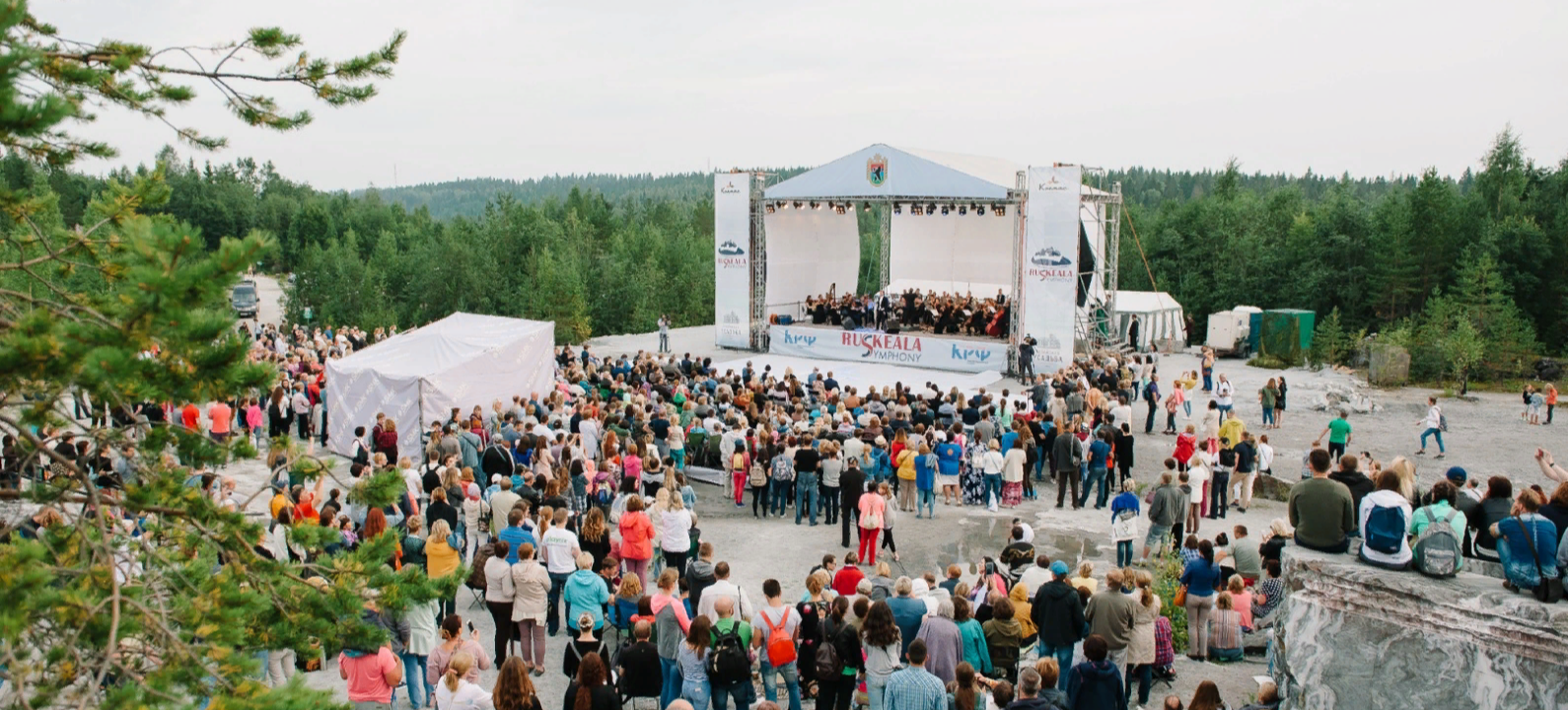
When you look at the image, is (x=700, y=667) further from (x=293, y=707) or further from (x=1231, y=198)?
(x=1231, y=198)

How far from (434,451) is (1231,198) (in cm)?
4550

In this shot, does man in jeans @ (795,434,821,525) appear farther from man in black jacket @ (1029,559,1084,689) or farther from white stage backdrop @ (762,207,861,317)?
white stage backdrop @ (762,207,861,317)

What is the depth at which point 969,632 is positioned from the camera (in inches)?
257

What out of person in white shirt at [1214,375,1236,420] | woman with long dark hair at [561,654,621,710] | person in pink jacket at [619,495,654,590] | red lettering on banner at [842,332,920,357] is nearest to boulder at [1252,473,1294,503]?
person in white shirt at [1214,375,1236,420]

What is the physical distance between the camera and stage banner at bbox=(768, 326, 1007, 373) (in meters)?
20.7

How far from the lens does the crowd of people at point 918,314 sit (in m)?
22.1

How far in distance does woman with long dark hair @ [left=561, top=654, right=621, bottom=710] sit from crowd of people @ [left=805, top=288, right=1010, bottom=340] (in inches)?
665

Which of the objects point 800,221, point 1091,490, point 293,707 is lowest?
point 1091,490

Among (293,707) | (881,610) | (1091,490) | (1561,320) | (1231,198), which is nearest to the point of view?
(293,707)

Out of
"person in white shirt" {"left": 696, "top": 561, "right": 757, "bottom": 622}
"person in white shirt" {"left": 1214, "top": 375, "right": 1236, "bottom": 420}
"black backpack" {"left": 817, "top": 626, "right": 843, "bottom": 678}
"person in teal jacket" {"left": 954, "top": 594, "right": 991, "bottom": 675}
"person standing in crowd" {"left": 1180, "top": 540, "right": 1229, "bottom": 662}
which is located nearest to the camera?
"black backpack" {"left": 817, "top": 626, "right": 843, "bottom": 678}

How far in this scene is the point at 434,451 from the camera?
10469mm

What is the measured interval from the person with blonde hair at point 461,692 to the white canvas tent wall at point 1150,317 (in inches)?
828

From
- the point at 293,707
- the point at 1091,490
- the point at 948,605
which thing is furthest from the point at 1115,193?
the point at 293,707

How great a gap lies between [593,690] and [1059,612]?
3014mm
